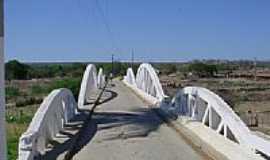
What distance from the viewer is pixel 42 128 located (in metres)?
11.5

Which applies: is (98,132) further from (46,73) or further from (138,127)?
(46,73)

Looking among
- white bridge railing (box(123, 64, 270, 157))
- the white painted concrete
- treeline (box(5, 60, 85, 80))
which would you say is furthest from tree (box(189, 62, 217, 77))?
the white painted concrete

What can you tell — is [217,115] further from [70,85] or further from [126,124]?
[70,85]

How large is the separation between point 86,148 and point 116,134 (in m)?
2.81

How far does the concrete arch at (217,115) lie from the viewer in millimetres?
10141

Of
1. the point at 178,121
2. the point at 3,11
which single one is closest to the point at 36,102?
the point at 178,121

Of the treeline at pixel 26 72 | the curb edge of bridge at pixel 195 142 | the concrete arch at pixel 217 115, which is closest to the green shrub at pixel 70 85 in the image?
the concrete arch at pixel 217 115

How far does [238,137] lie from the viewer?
429 inches

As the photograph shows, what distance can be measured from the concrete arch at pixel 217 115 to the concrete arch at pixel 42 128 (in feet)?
12.0

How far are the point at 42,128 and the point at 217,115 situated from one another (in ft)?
16.6

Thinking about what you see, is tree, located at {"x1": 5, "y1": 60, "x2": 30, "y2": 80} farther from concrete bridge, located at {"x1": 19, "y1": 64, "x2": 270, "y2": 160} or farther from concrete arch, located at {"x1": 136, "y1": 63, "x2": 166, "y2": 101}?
concrete bridge, located at {"x1": 19, "y1": 64, "x2": 270, "y2": 160}

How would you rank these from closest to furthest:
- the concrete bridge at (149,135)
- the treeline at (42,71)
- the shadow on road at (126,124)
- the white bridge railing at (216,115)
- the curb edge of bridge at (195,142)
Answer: the white bridge railing at (216,115) < the concrete bridge at (149,135) < the curb edge of bridge at (195,142) < the shadow on road at (126,124) < the treeline at (42,71)

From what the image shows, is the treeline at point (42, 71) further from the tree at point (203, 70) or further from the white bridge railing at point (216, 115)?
the white bridge railing at point (216, 115)

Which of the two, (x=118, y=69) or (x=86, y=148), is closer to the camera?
(x=86, y=148)
